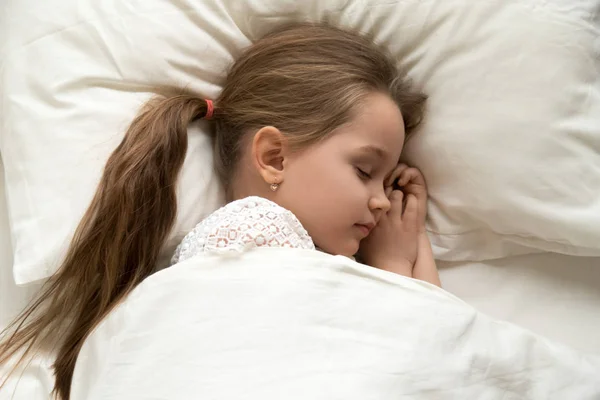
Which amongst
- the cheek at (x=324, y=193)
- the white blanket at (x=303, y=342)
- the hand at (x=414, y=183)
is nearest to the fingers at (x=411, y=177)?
the hand at (x=414, y=183)

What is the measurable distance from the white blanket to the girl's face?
6.2 inches

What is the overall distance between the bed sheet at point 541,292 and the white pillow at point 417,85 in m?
0.03

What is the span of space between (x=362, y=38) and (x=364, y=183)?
241 millimetres

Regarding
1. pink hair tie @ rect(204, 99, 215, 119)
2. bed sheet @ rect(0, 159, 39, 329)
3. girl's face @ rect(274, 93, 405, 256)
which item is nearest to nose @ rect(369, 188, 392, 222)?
girl's face @ rect(274, 93, 405, 256)

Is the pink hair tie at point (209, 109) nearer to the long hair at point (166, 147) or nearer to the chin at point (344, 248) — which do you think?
the long hair at point (166, 147)

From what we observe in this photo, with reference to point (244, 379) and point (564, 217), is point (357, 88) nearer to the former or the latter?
point (564, 217)

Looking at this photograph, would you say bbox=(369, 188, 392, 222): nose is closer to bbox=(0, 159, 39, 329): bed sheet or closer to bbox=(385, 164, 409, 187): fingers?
bbox=(385, 164, 409, 187): fingers

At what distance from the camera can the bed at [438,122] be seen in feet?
3.05

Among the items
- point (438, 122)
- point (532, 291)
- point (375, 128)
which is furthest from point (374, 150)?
point (532, 291)

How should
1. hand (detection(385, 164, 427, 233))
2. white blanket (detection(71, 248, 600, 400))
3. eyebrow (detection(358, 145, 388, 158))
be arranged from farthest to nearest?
1. hand (detection(385, 164, 427, 233))
2. eyebrow (detection(358, 145, 388, 158))
3. white blanket (detection(71, 248, 600, 400))

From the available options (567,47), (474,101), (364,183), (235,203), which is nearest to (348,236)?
(364,183)

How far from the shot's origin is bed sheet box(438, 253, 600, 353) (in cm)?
97

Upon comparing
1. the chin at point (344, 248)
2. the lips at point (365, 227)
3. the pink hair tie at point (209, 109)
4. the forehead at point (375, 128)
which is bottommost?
the chin at point (344, 248)

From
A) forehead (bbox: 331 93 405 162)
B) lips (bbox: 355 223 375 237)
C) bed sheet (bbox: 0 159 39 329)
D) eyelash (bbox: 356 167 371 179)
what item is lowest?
bed sheet (bbox: 0 159 39 329)
